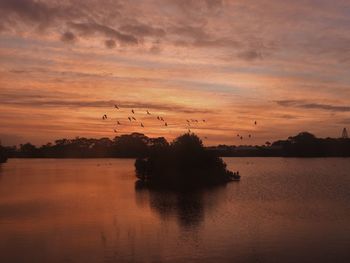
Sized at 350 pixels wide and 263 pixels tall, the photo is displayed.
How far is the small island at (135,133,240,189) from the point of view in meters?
83.8

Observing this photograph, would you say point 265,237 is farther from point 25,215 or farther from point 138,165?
point 138,165

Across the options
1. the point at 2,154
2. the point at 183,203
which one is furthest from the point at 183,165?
the point at 2,154

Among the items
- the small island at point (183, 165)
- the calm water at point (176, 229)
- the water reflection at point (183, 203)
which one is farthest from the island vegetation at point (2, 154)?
the calm water at point (176, 229)

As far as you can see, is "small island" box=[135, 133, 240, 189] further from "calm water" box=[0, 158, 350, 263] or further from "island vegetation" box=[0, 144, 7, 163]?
"island vegetation" box=[0, 144, 7, 163]

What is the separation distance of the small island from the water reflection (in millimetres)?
15690

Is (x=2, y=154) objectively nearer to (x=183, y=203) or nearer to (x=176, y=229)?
(x=183, y=203)

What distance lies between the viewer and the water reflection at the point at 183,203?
131ft

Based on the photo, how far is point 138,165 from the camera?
8881 cm

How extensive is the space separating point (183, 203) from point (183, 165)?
3246 centimetres

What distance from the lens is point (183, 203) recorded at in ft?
170

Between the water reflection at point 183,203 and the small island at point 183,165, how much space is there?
1569 centimetres

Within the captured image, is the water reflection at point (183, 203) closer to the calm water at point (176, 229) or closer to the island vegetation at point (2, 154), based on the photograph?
the calm water at point (176, 229)

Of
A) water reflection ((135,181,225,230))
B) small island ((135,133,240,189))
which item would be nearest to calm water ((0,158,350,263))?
water reflection ((135,181,225,230))

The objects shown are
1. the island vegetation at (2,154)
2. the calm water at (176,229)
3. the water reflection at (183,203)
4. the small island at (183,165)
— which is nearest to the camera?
the calm water at (176,229)
